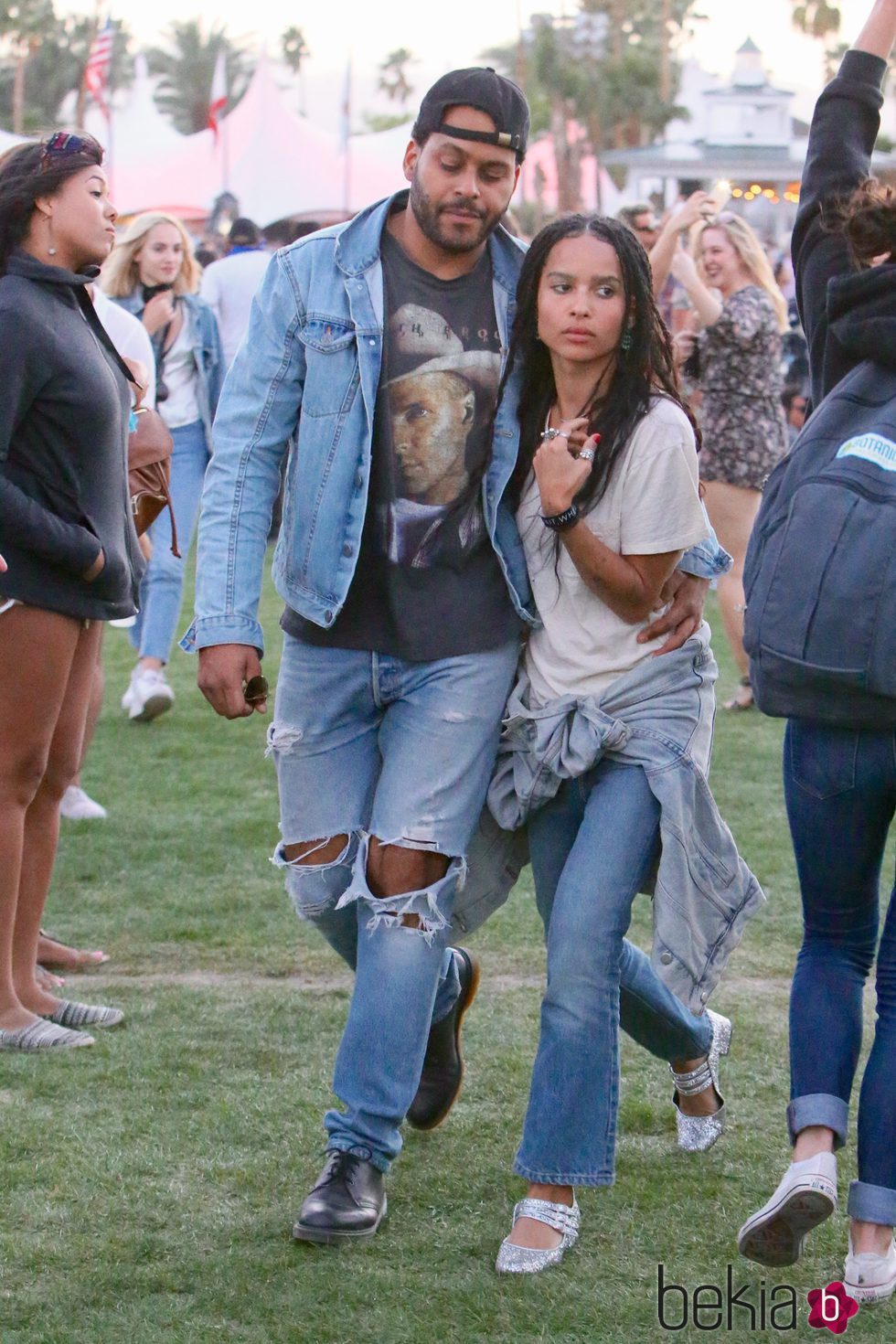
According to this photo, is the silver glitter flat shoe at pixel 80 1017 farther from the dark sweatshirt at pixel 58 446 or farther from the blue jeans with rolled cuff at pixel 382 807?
the blue jeans with rolled cuff at pixel 382 807

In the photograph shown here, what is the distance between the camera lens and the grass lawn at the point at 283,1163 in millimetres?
3203

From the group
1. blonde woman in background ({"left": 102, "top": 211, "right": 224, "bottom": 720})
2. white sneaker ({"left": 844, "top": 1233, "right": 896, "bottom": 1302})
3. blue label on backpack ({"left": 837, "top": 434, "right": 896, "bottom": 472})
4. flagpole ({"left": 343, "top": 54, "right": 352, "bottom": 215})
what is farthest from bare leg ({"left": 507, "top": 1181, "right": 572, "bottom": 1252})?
flagpole ({"left": 343, "top": 54, "right": 352, "bottom": 215})

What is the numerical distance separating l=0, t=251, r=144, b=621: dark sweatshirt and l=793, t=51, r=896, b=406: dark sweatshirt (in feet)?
5.95

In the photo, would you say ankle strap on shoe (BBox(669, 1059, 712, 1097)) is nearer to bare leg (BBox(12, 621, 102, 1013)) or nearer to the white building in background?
bare leg (BBox(12, 621, 102, 1013))

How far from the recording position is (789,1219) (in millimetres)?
3018

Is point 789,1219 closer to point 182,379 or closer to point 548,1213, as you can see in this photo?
point 548,1213

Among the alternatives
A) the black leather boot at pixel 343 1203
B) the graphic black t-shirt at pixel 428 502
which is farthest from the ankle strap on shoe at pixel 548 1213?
the graphic black t-shirt at pixel 428 502

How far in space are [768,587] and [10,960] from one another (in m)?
2.48

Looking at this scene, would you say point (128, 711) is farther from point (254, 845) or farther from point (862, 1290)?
point (862, 1290)

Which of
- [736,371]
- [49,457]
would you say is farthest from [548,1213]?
[736,371]

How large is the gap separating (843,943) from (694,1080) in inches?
32.4

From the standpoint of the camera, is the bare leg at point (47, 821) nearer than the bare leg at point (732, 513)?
Yes

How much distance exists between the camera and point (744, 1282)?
3.33 m

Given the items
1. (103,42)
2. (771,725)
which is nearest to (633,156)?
(103,42)
